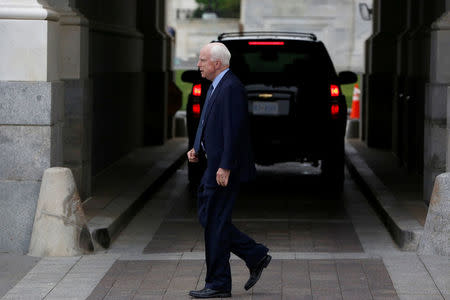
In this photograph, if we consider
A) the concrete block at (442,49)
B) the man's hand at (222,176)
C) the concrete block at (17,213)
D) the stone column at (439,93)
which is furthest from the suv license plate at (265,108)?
the man's hand at (222,176)

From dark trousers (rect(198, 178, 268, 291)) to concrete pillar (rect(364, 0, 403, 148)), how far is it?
12173 millimetres

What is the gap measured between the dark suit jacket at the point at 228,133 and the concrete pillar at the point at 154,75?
39.0ft

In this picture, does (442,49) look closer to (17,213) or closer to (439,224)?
(439,224)

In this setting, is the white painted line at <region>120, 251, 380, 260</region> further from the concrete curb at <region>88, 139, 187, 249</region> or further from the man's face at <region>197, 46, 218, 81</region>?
the man's face at <region>197, 46, 218, 81</region>

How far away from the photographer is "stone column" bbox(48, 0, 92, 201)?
11734mm

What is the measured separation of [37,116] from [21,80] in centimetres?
34

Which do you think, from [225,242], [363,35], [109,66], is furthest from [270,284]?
[363,35]

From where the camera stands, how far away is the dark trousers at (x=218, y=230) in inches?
316

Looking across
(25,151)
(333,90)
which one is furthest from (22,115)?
(333,90)

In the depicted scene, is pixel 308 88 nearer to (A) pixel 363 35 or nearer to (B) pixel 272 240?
(B) pixel 272 240

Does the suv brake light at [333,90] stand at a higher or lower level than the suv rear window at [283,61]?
lower

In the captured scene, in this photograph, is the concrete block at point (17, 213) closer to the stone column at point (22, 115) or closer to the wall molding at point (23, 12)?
the stone column at point (22, 115)

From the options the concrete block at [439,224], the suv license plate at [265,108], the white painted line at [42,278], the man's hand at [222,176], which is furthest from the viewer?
the suv license plate at [265,108]

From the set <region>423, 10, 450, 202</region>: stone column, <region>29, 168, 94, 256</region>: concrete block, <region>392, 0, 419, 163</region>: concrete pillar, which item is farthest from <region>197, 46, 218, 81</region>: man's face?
<region>392, 0, 419, 163</region>: concrete pillar
